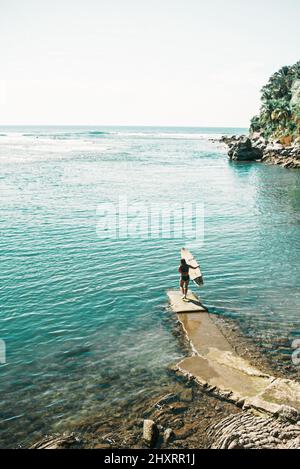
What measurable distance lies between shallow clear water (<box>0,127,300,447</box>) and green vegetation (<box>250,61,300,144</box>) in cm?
5305

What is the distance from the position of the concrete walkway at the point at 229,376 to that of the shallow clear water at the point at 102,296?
107 cm

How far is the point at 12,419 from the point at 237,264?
17826mm

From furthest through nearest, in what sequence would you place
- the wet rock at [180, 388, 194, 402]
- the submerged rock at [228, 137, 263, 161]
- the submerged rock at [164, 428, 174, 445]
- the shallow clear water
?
the submerged rock at [228, 137, 263, 161] < the shallow clear water < the wet rock at [180, 388, 194, 402] < the submerged rock at [164, 428, 174, 445]

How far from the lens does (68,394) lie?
13.3m

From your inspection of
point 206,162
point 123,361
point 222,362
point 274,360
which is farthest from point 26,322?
point 206,162

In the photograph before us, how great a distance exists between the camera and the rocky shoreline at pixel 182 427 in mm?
10656

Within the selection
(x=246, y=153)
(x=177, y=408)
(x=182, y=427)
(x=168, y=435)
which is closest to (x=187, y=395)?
(x=177, y=408)

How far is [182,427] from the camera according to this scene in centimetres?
1155

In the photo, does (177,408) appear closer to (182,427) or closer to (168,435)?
(182,427)

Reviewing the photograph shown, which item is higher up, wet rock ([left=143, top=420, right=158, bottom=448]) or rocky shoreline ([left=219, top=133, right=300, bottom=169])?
rocky shoreline ([left=219, top=133, right=300, bottom=169])

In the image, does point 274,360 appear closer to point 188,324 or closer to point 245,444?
point 188,324

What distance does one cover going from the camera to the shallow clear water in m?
13.6

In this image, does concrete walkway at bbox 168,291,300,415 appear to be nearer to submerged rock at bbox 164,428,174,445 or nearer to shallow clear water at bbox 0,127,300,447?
shallow clear water at bbox 0,127,300,447

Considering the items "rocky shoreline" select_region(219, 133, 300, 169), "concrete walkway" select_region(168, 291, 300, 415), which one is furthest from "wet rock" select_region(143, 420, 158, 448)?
"rocky shoreline" select_region(219, 133, 300, 169)
